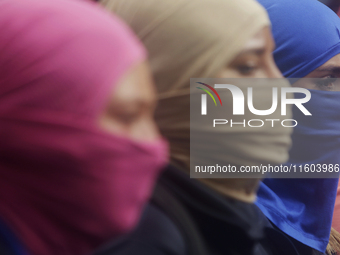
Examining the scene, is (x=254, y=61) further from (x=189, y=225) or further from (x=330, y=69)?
(x=330, y=69)

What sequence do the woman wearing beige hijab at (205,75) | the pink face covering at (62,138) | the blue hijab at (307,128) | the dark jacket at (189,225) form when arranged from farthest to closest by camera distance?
the blue hijab at (307,128)
the woman wearing beige hijab at (205,75)
the dark jacket at (189,225)
the pink face covering at (62,138)

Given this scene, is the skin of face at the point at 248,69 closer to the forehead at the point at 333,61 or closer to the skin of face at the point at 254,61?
the skin of face at the point at 254,61

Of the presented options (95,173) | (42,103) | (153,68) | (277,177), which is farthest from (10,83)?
(277,177)

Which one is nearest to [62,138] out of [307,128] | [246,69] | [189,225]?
[189,225]

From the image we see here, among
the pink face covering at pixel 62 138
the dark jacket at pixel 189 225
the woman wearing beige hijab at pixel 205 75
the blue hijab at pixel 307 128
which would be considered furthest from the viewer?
the blue hijab at pixel 307 128

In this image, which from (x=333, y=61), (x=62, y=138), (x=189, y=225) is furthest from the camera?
(x=333, y=61)

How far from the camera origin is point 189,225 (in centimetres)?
74

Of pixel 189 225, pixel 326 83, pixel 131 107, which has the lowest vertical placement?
pixel 326 83

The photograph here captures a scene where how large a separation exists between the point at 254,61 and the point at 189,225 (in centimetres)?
38

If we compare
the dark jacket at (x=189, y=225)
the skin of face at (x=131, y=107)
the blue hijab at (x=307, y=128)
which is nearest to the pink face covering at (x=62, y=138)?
Answer: the skin of face at (x=131, y=107)

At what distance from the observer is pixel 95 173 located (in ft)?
1.61

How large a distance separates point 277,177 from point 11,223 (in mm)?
1097

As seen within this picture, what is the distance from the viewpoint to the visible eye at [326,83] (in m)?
1.33

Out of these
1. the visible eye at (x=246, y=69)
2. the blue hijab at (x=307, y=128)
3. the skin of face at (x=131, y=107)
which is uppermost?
the skin of face at (x=131, y=107)
